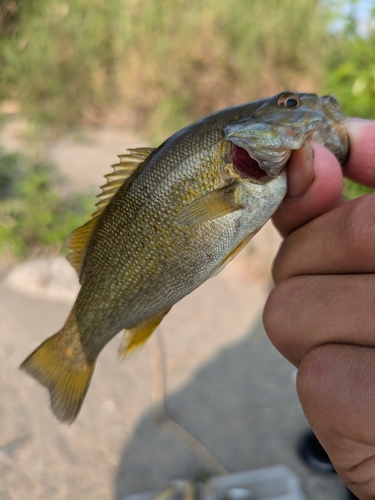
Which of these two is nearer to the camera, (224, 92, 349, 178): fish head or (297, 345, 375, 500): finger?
(297, 345, 375, 500): finger

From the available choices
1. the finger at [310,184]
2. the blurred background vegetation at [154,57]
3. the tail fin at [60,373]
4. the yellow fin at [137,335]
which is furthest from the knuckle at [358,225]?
the blurred background vegetation at [154,57]

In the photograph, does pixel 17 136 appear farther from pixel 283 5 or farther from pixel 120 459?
pixel 120 459

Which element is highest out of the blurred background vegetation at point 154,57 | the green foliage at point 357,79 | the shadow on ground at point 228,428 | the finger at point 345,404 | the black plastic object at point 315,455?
the blurred background vegetation at point 154,57

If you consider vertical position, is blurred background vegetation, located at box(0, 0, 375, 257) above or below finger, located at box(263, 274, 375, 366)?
above

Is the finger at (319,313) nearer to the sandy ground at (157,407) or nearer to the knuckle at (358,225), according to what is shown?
the knuckle at (358,225)

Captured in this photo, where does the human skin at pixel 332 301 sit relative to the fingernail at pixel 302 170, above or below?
below

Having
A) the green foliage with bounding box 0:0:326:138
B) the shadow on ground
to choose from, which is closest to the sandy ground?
the shadow on ground

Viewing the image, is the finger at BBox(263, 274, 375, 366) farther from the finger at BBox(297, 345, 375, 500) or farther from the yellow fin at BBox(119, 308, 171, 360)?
the yellow fin at BBox(119, 308, 171, 360)

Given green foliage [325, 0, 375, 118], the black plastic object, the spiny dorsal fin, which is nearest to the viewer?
the spiny dorsal fin
